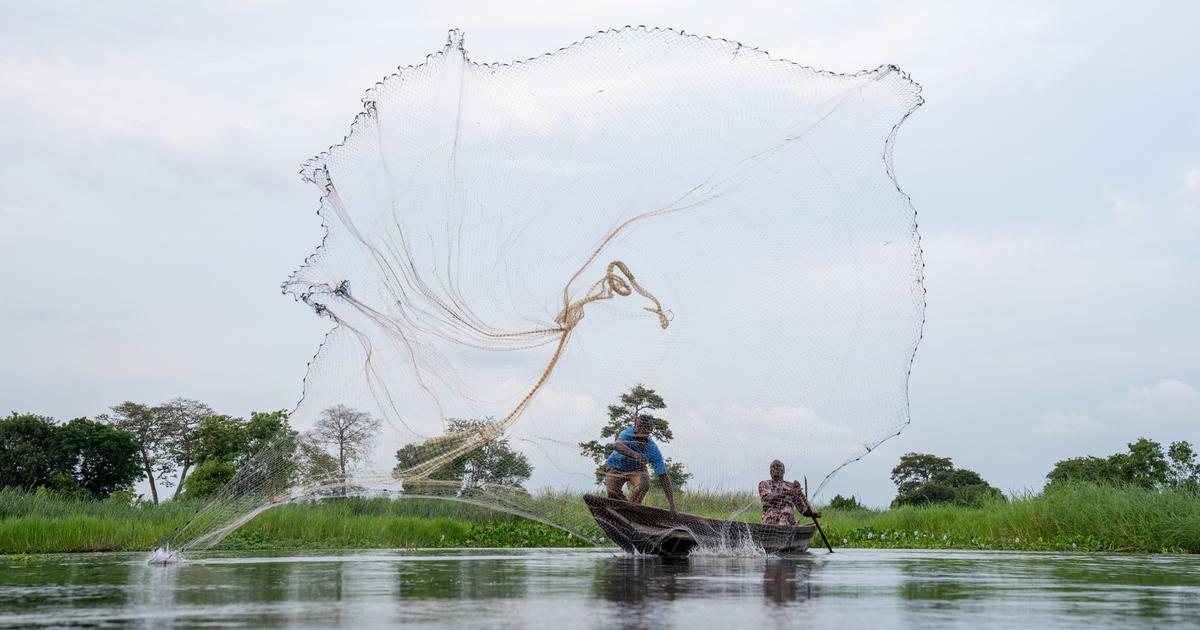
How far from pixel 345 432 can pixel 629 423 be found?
4.57m

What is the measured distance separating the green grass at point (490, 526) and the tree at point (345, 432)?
5580 mm

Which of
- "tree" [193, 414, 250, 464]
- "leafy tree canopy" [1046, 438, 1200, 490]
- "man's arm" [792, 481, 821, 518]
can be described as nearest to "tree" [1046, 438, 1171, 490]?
"leafy tree canopy" [1046, 438, 1200, 490]

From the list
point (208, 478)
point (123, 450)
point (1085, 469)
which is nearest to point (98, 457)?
point (123, 450)

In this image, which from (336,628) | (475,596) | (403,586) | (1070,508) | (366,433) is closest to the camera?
(336,628)

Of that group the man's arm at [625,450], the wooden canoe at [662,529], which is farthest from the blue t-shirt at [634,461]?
the wooden canoe at [662,529]

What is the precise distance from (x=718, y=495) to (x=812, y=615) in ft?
32.2

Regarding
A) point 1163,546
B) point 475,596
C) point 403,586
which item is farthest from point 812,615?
point 1163,546

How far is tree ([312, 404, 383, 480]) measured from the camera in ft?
55.5

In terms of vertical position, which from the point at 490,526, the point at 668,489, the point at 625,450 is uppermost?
the point at 625,450

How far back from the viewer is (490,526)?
30922 mm

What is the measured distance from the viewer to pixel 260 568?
17.1 meters

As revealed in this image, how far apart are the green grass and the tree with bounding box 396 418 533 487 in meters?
3.53

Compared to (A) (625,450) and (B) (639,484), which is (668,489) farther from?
(A) (625,450)

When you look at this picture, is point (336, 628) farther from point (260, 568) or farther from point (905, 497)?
point (905, 497)
